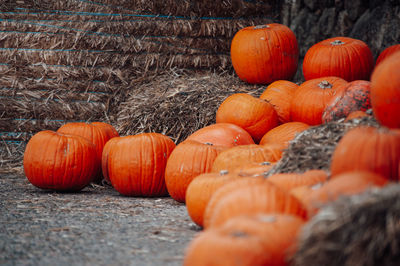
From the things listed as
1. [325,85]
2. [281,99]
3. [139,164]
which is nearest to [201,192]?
[139,164]

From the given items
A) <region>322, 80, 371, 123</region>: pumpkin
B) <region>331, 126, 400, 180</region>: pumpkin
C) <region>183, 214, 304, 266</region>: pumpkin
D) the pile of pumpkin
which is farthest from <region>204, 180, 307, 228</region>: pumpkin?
<region>322, 80, 371, 123</region>: pumpkin

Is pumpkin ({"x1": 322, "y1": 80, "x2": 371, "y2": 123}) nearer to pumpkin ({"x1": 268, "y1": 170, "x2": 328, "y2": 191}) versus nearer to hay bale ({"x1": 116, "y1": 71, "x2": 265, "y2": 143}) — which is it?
pumpkin ({"x1": 268, "y1": 170, "x2": 328, "y2": 191})

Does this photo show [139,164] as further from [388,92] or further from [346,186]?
[346,186]

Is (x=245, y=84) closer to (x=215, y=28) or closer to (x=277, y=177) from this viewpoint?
(x=215, y=28)

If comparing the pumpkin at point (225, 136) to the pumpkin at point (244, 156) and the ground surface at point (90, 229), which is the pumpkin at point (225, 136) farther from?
the ground surface at point (90, 229)

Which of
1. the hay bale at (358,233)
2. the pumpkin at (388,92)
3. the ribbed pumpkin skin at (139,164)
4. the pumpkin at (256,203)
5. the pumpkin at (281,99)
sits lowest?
the ribbed pumpkin skin at (139,164)

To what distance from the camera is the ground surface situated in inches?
Answer: 88.0

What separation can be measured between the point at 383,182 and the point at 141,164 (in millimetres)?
2273

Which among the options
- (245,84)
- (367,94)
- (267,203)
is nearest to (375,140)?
(267,203)

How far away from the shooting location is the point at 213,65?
567cm

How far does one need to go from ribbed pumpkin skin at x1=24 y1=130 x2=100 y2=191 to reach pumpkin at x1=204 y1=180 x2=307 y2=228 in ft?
7.06

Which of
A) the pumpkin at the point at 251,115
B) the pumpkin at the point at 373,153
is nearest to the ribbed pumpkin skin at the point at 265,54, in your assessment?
the pumpkin at the point at 251,115

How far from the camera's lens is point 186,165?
3.55 meters

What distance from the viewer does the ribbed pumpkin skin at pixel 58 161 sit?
389cm
